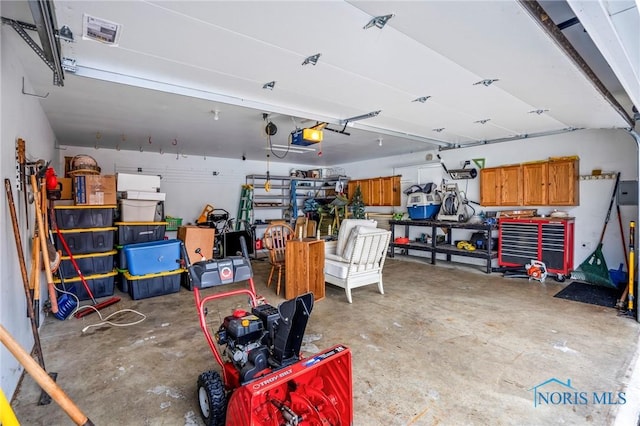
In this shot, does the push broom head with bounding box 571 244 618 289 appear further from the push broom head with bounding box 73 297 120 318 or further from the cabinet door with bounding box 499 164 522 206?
the push broom head with bounding box 73 297 120 318

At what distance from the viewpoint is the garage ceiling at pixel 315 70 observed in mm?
1803

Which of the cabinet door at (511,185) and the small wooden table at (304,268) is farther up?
the cabinet door at (511,185)

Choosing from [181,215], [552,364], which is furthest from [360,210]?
[552,364]

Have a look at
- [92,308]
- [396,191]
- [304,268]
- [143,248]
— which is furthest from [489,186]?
[92,308]

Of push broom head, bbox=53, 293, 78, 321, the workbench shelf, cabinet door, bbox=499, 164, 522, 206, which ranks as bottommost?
push broom head, bbox=53, 293, 78, 321

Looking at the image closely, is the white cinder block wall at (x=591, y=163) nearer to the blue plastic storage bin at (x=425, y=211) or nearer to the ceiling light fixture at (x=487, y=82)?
the blue plastic storage bin at (x=425, y=211)

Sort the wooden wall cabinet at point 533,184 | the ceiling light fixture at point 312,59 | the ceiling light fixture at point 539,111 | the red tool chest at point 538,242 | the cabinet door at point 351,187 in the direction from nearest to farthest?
1. the ceiling light fixture at point 312,59
2. the ceiling light fixture at point 539,111
3. the red tool chest at point 538,242
4. the wooden wall cabinet at point 533,184
5. the cabinet door at point 351,187

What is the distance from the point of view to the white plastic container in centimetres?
429

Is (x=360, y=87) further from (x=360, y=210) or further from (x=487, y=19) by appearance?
(x=360, y=210)

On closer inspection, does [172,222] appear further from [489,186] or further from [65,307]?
[489,186]

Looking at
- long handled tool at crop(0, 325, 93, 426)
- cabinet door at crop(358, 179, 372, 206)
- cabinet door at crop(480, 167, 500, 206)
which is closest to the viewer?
long handled tool at crop(0, 325, 93, 426)

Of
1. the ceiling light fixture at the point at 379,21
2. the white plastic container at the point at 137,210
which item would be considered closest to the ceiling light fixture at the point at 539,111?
the ceiling light fixture at the point at 379,21

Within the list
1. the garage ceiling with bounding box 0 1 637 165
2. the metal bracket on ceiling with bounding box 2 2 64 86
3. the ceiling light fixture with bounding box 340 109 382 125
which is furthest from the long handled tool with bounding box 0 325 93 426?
the ceiling light fixture with bounding box 340 109 382 125

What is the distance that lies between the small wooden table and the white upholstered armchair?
24 centimetres
